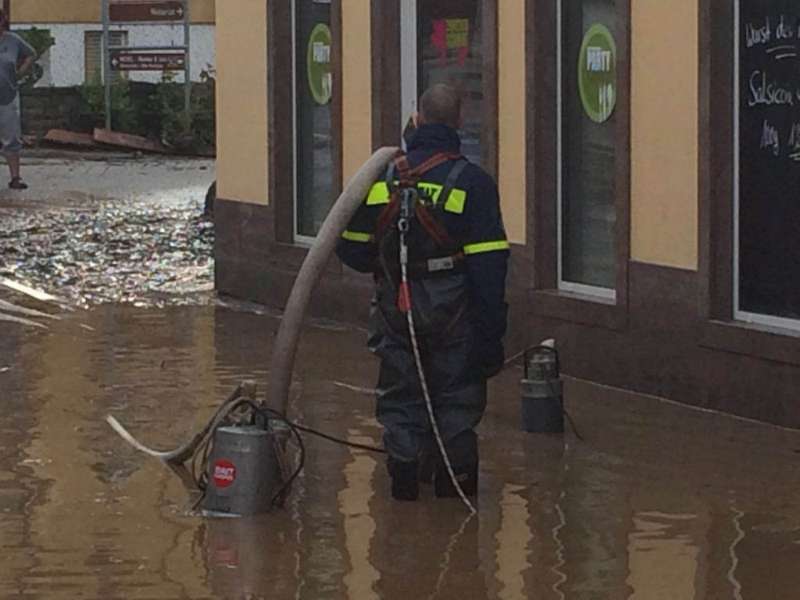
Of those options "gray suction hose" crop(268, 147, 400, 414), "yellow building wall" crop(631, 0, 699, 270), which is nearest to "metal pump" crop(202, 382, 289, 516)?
"gray suction hose" crop(268, 147, 400, 414)

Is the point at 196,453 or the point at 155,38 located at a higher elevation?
the point at 155,38

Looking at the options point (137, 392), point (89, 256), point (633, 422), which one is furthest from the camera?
point (89, 256)

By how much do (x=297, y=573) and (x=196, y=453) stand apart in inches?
85.4

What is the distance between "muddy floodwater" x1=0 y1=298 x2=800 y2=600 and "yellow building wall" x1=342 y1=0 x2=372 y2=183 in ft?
8.45

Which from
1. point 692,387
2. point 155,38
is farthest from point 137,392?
point 155,38

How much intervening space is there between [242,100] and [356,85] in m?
1.95

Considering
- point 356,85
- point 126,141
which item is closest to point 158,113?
point 126,141

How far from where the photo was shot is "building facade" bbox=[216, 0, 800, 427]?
11359 millimetres

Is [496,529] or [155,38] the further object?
[155,38]

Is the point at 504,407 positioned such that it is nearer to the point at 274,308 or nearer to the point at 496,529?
the point at 496,529

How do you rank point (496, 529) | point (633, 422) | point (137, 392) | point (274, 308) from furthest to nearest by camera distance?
point (274, 308)
point (137, 392)
point (633, 422)
point (496, 529)

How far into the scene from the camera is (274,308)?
16.5 metres

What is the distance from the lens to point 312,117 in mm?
16359

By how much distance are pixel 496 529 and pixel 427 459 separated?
2.54 feet
